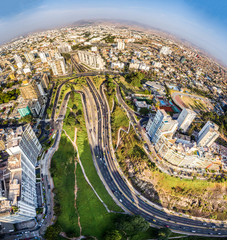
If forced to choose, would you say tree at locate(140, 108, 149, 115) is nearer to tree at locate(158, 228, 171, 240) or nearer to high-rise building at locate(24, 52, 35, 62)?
tree at locate(158, 228, 171, 240)

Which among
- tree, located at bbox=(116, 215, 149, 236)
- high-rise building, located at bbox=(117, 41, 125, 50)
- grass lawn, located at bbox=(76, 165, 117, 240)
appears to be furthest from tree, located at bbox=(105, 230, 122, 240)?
high-rise building, located at bbox=(117, 41, 125, 50)

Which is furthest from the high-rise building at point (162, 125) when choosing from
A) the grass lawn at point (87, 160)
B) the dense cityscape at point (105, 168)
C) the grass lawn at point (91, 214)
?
the grass lawn at point (91, 214)

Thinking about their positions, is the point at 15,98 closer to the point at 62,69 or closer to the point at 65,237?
the point at 62,69

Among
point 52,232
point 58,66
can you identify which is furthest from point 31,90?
point 52,232

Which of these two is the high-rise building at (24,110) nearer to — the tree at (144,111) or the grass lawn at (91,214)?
the grass lawn at (91,214)

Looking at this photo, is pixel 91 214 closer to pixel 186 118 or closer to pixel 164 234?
pixel 164 234
